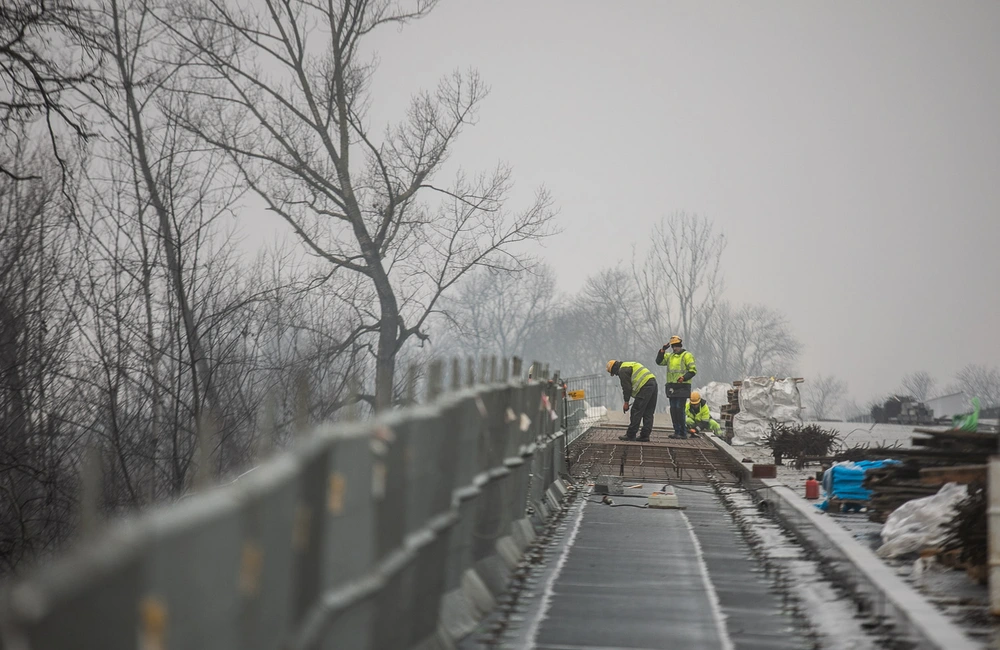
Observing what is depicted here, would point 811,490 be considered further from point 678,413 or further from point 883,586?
point 678,413

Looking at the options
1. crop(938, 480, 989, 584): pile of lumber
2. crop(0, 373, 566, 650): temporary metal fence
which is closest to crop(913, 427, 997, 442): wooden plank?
crop(938, 480, 989, 584): pile of lumber

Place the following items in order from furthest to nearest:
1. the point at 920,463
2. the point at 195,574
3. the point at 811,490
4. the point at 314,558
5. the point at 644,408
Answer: the point at 644,408
the point at 811,490
the point at 920,463
the point at 314,558
the point at 195,574

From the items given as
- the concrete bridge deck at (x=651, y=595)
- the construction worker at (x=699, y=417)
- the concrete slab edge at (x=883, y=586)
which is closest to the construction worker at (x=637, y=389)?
the construction worker at (x=699, y=417)

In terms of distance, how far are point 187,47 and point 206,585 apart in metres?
41.2

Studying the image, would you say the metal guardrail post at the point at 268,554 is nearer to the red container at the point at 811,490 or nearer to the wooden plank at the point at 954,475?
the wooden plank at the point at 954,475

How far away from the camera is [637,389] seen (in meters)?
23.5

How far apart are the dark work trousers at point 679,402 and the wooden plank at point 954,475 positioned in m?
→ 15.0

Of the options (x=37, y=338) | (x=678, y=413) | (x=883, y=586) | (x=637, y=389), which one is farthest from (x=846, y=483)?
(x=37, y=338)

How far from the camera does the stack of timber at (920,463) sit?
10.7 metres

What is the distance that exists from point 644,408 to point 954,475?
48.1 feet

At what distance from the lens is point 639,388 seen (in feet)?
77.3

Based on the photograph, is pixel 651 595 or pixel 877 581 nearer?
pixel 877 581

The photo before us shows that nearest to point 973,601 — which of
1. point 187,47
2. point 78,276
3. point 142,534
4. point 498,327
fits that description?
point 142,534

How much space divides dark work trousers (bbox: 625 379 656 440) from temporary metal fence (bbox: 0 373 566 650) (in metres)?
15.7
